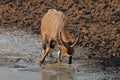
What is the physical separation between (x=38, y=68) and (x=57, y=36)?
105 centimetres

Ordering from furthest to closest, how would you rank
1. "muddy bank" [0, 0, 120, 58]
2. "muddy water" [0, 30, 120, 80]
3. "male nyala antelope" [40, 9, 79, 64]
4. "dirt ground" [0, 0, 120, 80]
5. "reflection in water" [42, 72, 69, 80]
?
"muddy bank" [0, 0, 120, 58] < "male nyala antelope" [40, 9, 79, 64] < "dirt ground" [0, 0, 120, 80] < "muddy water" [0, 30, 120, 80] < "reflection in water" [42, 72, 69, 80]

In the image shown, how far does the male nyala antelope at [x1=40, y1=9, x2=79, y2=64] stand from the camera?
52.4 ft

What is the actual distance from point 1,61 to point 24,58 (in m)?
0.72

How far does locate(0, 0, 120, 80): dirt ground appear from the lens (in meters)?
15.9

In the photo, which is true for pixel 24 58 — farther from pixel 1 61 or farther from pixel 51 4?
pixel 51 4

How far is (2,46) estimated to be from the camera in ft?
62.0

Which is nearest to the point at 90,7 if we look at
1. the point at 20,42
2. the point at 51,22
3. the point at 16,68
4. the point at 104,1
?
the point at 104,1

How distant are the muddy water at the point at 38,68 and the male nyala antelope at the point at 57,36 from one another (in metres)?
0.36

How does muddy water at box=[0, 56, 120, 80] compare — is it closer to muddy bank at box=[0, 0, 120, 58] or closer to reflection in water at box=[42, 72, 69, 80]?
reflection in water at box=[42, 72, 69, 80]

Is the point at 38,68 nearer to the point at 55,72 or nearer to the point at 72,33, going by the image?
the point at 55,72

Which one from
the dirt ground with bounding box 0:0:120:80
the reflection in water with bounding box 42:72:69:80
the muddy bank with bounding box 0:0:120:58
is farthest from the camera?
the muddy bank with bounding box 0:0:120:58

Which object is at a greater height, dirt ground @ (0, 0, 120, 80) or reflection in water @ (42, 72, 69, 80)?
dirt ground @ (0, 0, 120, 80)

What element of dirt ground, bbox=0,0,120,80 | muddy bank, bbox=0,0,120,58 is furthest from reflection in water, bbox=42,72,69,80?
muddy bank, bbox=0,0,120,58

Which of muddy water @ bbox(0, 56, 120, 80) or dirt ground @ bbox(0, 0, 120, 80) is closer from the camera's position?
muddy water @ bbox(0, 56, 120, 80)
